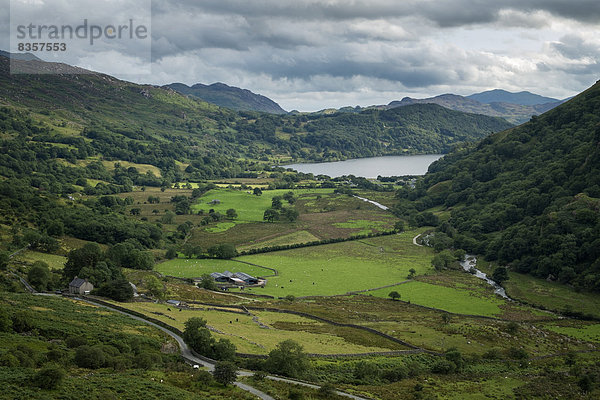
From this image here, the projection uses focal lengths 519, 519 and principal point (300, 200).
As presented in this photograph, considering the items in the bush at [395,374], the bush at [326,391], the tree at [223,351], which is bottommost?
the bush at [395,374]

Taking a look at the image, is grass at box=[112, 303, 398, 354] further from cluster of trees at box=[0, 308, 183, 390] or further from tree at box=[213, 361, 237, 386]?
tree at box=[213, 361, 237, 386]

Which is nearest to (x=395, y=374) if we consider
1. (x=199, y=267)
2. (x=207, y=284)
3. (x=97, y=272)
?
(x=207, y=284)

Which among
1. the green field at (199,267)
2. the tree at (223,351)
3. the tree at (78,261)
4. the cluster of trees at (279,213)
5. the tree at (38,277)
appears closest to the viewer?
the tree at (223,351)

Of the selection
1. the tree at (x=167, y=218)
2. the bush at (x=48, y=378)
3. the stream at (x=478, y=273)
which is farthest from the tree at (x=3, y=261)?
the stream at (x=478, y=273)

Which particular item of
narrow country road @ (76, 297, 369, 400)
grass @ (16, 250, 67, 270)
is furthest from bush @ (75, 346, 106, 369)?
grass @ (16, 250, 67, 270)

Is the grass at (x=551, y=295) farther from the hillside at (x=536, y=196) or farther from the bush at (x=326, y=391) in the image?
the bush at (x=326, y=391)

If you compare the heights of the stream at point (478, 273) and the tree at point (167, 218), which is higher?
the tree at point (167, 218)
